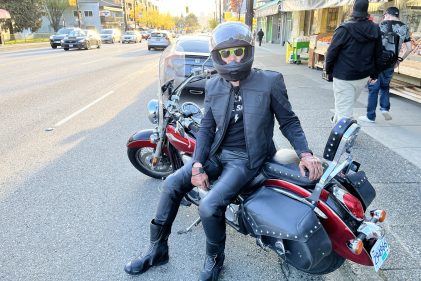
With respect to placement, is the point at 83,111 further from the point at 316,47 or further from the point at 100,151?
the point at 316,47

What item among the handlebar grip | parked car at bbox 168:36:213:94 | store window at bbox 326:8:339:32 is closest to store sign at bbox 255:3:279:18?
store window at bbox 326:8:339:32

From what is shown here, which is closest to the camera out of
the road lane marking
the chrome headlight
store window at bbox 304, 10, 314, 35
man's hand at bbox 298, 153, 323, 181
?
man's hand at bbox 298, 153, 323, 181

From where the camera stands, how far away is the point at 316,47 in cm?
1355

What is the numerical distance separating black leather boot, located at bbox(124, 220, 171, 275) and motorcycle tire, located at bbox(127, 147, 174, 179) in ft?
4.85

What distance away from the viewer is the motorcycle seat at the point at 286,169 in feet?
7.40

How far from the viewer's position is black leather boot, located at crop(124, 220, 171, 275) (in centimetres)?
262

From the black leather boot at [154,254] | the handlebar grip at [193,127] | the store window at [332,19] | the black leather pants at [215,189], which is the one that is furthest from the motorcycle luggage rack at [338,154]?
the store window at [332,19]

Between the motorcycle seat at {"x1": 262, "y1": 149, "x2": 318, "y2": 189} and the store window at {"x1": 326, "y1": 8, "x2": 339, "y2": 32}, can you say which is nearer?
the motorcycle seat at {"x1": 262, "y1": 149, "x2": 318, "y2": 189}

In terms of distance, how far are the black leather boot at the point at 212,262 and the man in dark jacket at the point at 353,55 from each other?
3.36m

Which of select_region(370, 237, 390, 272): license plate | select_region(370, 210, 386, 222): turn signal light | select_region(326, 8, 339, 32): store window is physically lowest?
select_region(370, 237, 390, 272): license plate

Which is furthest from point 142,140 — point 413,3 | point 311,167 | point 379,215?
point 413,3

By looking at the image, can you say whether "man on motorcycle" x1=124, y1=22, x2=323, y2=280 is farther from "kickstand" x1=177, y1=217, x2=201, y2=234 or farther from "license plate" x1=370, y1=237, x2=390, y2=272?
"license plate" x1=370, y1=237, x2=390, y2=272

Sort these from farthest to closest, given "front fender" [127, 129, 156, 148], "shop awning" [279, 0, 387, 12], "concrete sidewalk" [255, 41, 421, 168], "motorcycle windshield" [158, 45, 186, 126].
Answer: "shop awning" [279, 0, 387, 12] < "concrete sidewalk" [255, 41, 421, 168] < "front fender" [127, 129, 156, 148] < "motorcycle windshield" [158, 45, 186, 126]

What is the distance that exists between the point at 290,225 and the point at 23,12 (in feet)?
162
